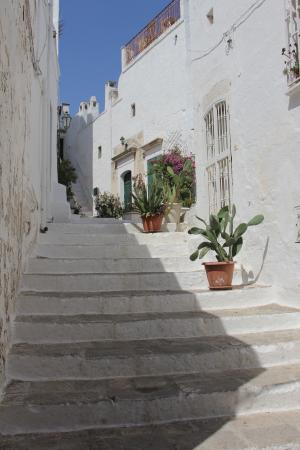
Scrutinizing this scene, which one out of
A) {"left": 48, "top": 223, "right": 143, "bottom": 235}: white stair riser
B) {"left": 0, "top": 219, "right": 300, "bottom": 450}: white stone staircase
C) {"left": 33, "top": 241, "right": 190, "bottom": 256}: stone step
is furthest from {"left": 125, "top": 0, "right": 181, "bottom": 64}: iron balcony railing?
{"left": 0, "top": 219, "right": 300, "bottom": 450}: white stone staircase

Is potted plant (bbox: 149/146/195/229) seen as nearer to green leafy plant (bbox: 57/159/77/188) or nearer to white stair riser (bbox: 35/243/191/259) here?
white stair riser (bbox: 35/243/191/259)

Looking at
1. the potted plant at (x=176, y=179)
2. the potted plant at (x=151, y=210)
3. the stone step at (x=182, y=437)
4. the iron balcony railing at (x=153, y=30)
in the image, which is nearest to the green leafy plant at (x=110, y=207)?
the potted plant at (x=176, y=179)

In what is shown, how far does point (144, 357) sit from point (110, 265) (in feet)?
6.95

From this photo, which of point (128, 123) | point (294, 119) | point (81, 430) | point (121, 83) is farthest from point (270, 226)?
point (121, 83)

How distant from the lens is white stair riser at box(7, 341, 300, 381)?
131 inches

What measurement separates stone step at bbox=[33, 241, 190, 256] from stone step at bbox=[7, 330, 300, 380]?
6.83 ft

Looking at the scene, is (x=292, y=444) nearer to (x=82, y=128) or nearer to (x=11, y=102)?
(x=11, y=102)

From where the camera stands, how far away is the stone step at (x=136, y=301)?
4184 millimetres

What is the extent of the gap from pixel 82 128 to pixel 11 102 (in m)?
15.0

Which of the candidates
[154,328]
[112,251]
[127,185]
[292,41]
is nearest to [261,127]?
[292,41]

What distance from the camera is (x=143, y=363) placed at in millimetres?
3432

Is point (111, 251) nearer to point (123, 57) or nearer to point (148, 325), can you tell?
point (148, 325)

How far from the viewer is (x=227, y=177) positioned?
6.28m

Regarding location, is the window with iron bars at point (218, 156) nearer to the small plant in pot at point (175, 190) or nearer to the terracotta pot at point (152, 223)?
the terracotta pot at point (152, 223)
